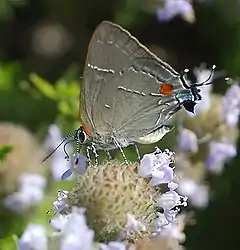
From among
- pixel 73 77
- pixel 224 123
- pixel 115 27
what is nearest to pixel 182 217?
pixel 224 123

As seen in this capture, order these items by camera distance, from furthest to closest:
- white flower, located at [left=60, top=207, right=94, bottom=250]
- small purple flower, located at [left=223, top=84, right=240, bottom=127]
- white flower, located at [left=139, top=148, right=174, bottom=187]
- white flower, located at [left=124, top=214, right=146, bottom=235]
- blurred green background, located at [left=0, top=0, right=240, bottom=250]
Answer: blurred green background, located at [left=0, top=0, right=240, bottom=250]
small purple flower, located at [left=223, top=84, right=240, bottom=127]
white flower, located at [left=139, top=148, right=174, bottom=187]
white flower, located at [left=124, top=214, right=146, bottom=235]
white flower, located at [left=60, top=207, right=94, bottom=250]

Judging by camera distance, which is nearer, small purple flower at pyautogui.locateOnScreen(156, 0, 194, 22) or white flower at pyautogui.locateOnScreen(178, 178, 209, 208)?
white flower at pyautogui.locateOnScreen(178, 178, 209, 208)

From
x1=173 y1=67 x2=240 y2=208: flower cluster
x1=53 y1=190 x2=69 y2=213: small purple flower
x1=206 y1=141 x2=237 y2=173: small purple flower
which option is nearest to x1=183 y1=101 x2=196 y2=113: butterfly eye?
x1=53 y1=190 x2=69 y2=213: small purple flower

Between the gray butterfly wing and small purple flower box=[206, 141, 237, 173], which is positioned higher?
small purple flower box=[206, 141, 237, 173]

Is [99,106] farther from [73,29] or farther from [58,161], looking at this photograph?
[73,29]

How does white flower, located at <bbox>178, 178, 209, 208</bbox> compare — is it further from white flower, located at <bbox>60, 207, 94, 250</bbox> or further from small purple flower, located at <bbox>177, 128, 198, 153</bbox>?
white flower, located at <bbox>60, 207, 94, 250</bbox>

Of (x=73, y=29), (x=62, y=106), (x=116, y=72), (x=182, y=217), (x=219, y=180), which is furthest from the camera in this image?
(x=73, y=29)

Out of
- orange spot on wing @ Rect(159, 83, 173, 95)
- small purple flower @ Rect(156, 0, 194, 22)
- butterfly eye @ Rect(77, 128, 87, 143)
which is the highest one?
small purple flower @ Rect(156, 0, 194, 22)

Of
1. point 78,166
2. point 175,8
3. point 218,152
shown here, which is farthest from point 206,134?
point 78,166

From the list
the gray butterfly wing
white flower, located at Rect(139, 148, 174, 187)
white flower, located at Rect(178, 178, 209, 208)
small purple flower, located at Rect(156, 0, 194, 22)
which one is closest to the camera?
white flower, located at Rect(139, 148, 174, 187)
